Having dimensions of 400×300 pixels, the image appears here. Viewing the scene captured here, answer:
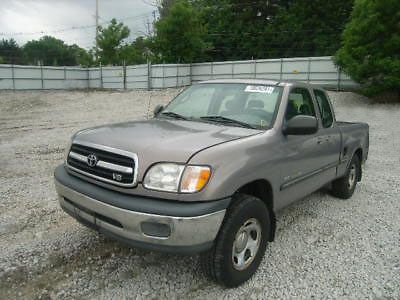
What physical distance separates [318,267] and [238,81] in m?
2.18

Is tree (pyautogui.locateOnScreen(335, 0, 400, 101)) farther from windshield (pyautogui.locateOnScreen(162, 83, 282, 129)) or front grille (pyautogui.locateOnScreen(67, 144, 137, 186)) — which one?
front grille (pyautogui.locateOnScreen(67, 144, 137, 186))

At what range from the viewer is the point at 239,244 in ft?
9.70

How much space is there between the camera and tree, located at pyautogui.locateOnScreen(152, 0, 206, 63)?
93.7 feet

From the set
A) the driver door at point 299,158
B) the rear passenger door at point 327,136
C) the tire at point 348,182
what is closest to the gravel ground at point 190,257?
the tire at point 348,182

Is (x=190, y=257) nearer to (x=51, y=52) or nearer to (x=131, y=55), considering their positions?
(x=131, y=55)

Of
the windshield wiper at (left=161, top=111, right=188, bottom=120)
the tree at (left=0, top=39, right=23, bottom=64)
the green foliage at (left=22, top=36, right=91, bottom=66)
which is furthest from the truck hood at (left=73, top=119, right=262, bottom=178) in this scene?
the green foliage at (left=22, top=36, right=91, bottom=66)

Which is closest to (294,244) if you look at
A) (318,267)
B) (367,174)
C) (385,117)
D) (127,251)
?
(318,267)

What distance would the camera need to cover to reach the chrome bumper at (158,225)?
2.44m

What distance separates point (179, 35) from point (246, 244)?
92.5ft

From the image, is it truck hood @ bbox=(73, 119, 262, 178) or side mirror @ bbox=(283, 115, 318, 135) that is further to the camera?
side mirror @ bbox=(283, 115, 318, 135)

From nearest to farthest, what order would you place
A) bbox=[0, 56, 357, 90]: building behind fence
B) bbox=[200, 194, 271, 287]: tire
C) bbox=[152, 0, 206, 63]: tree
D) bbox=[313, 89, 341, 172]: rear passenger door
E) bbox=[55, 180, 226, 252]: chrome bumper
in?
bbox=[55, 180, 226, 252]: chrome bumper < bbox=[200, 194, 271, 287]: tire < bbox=[313, 89, 341, 172]: rear passenger door < bbox=[0, 56, 357, 90]: building behind fence < bbox=[152, 0, 206, 63]: tree

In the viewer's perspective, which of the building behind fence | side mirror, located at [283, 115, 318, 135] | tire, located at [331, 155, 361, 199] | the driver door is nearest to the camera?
side mirror, located at [283, 115, 318, 135]

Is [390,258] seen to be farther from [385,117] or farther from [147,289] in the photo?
[385,117]

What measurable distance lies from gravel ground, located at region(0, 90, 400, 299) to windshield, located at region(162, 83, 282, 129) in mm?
1393
